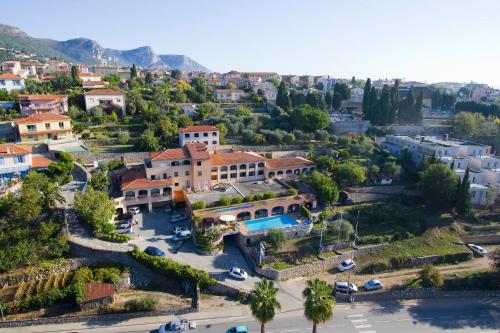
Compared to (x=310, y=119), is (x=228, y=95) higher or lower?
higher

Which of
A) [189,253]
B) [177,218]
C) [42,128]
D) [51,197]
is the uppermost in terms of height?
[42,128]

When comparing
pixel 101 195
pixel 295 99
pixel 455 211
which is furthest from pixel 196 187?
pixel 295 99

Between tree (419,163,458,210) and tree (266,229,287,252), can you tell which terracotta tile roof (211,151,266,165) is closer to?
tree (266,229,287,252)

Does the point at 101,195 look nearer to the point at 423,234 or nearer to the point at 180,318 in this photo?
the point at 180,318

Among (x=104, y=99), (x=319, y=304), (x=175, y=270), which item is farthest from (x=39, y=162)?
(x=319, y=304)

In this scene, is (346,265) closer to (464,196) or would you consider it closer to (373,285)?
(373,285)

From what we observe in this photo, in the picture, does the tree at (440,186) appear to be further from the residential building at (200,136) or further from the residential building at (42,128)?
the residential building at (42,128)

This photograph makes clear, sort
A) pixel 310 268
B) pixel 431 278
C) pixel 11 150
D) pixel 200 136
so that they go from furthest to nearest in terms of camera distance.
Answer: pixel 200 136 < pixel 11 150 < pixel 310 268 < pixel 431 278

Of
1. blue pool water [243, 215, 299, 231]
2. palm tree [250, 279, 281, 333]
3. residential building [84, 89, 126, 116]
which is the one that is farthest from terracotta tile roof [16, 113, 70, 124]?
palm tree [250, 279, 281, 333]

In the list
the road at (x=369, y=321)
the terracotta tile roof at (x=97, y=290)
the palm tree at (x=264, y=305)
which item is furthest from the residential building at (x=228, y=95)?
the palm tree at (x=264, y=305)
